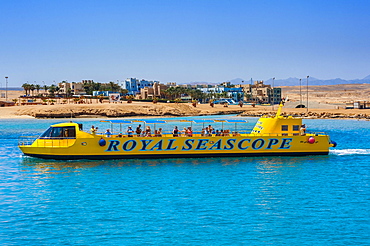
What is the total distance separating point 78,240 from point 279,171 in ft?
Answer: 50.4

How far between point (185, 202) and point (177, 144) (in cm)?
1183

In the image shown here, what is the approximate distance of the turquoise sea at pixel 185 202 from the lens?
1638 centimetres

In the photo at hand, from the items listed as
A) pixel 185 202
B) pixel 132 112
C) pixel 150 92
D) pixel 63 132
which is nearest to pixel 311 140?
pixel 185 202

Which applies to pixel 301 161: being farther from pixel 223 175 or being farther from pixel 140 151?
pixel 140 151

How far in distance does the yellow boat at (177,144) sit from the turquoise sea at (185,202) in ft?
2.68

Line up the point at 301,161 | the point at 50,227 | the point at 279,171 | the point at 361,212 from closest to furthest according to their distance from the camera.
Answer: the point at 50,227 → the point at 361,212 → the point at 279,171 → the point at 301,161

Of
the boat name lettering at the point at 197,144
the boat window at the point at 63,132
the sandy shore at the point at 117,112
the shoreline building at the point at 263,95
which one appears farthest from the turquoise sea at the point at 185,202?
the shoreline building at the point at 263,95

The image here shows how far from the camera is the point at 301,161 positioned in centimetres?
3180

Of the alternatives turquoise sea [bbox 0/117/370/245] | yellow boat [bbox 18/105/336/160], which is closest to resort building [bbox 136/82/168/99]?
yellow boat [bbox 18/105/336/160]

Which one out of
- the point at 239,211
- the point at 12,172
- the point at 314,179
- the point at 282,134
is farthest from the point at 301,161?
the point at 12,172

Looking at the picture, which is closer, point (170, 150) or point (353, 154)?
point (170, 150)

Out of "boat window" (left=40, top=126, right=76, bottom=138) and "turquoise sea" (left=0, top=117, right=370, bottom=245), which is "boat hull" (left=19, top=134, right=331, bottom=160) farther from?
"turquoise sea" (left=0, top=117, right=370, bottom=245)

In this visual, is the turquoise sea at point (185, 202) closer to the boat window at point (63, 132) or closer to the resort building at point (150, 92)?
the boat window at point (63, 132)

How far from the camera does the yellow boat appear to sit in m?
31.4
